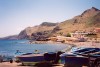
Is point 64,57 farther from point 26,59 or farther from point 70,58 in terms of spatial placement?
point 26,59

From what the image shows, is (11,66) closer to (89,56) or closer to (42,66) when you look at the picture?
(42,66)

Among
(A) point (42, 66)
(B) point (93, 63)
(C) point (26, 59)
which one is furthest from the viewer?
(C) point (26, 59)

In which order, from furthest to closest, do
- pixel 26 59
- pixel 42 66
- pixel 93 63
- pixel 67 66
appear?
pixel 26 59 < pixel 42 66 < pixel 67 66 < pixel 93 63

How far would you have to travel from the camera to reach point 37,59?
3059 centimetres

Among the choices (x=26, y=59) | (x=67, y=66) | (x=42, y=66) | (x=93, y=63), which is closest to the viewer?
(x=93, y=63)

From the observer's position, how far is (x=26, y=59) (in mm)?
31609

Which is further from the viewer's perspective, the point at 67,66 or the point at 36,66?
the point at 36,66

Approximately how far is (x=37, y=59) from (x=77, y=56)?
593cm

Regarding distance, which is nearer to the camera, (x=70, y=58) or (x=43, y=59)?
(x=70, y=58)

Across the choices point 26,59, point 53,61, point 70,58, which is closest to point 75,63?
point 70,58

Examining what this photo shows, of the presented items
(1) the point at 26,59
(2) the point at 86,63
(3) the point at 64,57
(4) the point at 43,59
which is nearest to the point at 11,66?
(1) the point at 26,59

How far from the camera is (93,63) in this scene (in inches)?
1022

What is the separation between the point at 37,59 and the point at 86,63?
676 centimetres

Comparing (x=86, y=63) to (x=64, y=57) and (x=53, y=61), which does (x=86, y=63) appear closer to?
(x=64, y=57)
